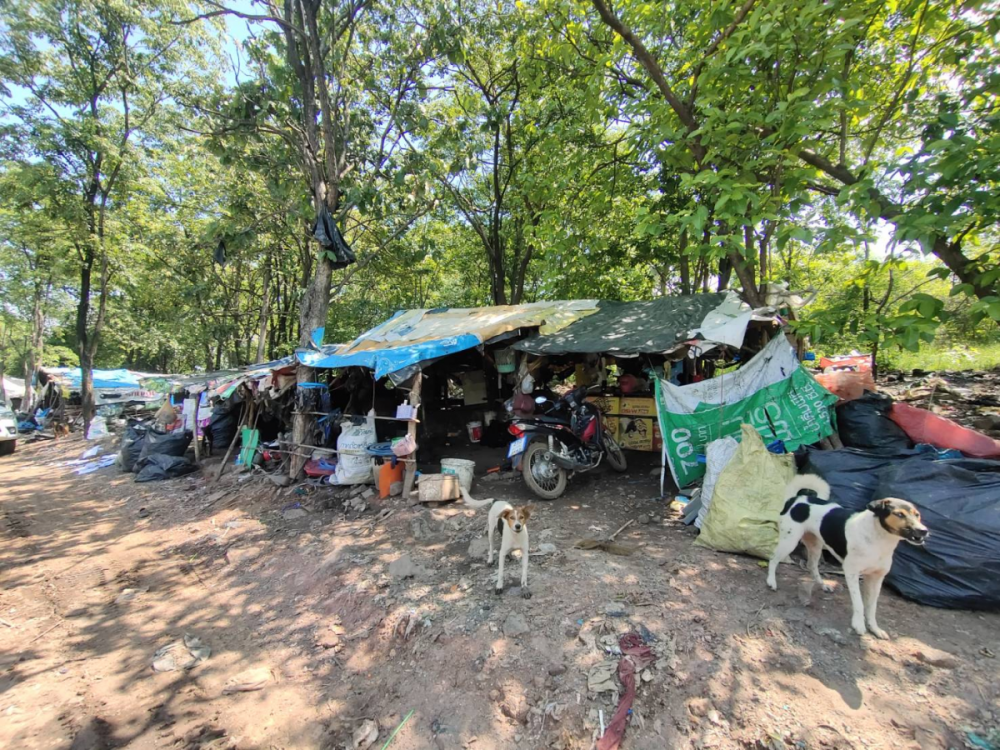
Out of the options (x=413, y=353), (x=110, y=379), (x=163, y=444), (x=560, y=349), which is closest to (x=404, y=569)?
(x=413, y=353)

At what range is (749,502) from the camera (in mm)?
4359

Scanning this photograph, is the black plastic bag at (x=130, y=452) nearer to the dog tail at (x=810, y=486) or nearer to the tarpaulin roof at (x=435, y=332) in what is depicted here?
the tarpaulin roof at (x=435, y=332)

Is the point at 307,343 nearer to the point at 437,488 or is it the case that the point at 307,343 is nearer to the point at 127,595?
the point at 437,488

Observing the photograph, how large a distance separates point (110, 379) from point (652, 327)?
25856 millimetres

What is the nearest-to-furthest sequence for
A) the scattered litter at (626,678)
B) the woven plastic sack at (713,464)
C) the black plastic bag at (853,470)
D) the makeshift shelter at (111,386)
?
the scattered litter at (626,678), the black plastic bag at (853,470), the woven plastic sack at (713,464), the makeshift shelter at (111,386)

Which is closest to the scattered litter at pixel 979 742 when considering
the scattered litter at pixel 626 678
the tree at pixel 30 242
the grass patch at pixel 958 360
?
the scattered litter at pixel 626 678

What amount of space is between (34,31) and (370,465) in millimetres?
16111

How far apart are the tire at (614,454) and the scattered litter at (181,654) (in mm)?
5070

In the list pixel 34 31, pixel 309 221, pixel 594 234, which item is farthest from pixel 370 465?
pixel 34 31

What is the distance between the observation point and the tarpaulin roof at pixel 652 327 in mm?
5711

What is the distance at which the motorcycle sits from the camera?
616cm

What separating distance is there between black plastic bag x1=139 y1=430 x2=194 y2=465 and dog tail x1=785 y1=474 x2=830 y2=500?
37.7 ft

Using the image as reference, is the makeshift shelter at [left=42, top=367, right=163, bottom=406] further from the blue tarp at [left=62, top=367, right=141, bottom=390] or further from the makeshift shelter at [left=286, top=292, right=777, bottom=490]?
the makeshift shelter at [left=286, top=292, right=777, bottom=490]

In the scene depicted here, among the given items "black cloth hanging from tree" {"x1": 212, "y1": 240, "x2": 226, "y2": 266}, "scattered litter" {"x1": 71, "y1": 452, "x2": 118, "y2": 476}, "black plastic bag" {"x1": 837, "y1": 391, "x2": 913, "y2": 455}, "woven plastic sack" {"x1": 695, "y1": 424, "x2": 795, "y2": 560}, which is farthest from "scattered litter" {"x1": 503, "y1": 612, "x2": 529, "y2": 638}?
"scattered litter" {"x1": 71, "y1": 452, "x2": 118, "y2": 476}
